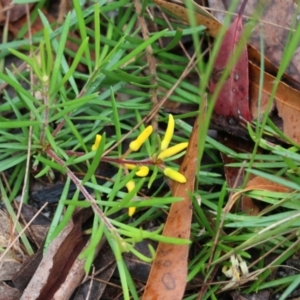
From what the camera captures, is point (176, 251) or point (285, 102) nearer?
point (176, 251)

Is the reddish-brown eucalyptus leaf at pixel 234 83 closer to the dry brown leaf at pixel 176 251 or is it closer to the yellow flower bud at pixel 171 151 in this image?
the dry brown leaf at pixel 176 251

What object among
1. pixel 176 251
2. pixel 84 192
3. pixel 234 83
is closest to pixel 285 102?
pixel 234 83

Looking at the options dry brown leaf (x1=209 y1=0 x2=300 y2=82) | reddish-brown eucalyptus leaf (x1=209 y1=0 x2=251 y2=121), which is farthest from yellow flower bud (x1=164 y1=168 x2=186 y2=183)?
dry brown leaf (x1=209 y1=0 x2=300 y2=82)

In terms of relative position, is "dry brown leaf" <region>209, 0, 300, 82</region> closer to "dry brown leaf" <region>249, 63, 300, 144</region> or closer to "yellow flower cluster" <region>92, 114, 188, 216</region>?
"dry brown leaf" <region>249, 63, 300, 144</region>

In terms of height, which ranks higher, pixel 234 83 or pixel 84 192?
pixel 234 83

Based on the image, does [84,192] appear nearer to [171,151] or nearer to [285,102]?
[171,151]

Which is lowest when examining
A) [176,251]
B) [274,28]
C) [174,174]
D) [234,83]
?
[176,251]


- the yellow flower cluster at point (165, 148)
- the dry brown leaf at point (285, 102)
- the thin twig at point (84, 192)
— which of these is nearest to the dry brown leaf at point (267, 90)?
the dry brown leaf at point (285, 102)

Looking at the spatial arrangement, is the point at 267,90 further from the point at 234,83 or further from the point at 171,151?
the point at 171,151

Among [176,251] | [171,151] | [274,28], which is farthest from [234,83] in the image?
[176,251]
